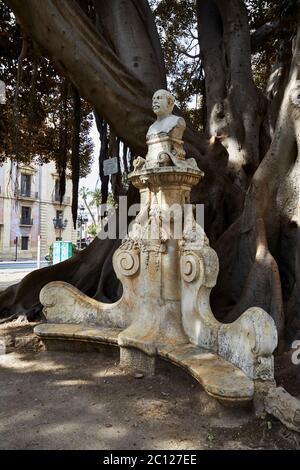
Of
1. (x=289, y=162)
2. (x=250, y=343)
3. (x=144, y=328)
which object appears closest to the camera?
(x=250, y=343)

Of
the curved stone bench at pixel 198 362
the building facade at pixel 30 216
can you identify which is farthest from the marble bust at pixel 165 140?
the building facade at pixel 30 216

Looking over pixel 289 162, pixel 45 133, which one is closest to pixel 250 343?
pixel 289 162

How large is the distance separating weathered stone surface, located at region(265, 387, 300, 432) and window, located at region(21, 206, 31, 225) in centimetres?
3070

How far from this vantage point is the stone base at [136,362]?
3.30 metres

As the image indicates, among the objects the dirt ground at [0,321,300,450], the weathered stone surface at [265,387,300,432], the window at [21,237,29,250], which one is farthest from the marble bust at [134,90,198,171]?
the window at [21,237,29,250]

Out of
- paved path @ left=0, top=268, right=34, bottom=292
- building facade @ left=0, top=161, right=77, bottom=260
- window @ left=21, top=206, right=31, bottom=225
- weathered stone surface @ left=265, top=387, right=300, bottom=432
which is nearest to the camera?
weathered stone surface @ left=265, top=387, right=300, bottom=432

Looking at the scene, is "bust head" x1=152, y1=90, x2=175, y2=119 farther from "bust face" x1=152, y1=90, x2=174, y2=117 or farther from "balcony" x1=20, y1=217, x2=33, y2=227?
"balcony" x1=20, y1=217, x2=33, y2=227

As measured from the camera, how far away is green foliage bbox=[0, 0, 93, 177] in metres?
6.02

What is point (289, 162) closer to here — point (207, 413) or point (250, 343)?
point (250, 343)

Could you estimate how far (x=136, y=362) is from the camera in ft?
11.1

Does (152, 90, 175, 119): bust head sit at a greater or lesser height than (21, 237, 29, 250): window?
greater

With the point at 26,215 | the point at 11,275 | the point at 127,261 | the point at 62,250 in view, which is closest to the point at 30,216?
the point at 26,215

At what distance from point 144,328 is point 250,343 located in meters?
1.13

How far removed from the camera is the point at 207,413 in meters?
2.61
